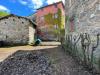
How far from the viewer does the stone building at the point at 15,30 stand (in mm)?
24250

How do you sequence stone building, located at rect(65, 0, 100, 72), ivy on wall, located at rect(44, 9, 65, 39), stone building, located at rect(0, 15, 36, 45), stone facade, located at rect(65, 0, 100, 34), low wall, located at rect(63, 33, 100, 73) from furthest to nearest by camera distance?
ivy on wall, located at rect(44, 9, 65, 39) < stone building, located at rect(0, 15, 36, 45) < stone facade, located at rect(65, 0, 100, 34) < stone building, located at rect(65, 0, 100, 72) < low wall, located at rect(63, 33, 100, 73)

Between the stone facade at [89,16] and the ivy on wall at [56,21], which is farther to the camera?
the ivy on wall at [56,21]

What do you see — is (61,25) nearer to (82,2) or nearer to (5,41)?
(5,41)

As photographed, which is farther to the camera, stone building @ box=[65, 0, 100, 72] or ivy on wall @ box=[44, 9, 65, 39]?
ivy on wall @ box=[44, 9, 65, 39]

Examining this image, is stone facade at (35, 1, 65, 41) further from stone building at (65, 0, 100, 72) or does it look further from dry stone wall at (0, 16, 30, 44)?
stone building at (65, 0, 100, 72)

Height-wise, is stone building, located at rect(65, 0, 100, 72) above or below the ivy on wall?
below

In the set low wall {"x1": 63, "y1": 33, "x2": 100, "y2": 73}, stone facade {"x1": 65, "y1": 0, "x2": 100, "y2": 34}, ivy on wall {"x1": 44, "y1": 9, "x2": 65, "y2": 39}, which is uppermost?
ivy on wall {"x1": 44, "y1": 9, "x2": 65, "y2": 39}

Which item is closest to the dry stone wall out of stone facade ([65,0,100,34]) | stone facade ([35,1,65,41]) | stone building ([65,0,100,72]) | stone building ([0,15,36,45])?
stone building ([0,15,36,45])

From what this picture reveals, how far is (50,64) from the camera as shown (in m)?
10.0

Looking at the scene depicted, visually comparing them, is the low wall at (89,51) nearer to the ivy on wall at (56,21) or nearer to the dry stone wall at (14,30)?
the dry stone wall at (14,30)

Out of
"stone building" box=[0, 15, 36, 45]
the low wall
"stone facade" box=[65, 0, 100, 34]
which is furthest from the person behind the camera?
"stone building" box=[0, 15, 36, 45]

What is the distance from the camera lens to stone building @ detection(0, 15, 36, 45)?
79.6 ft

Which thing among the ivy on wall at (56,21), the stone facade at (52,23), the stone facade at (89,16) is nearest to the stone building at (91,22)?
the stone facade at (89,16)

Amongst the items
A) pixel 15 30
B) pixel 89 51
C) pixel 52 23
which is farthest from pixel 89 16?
pixel 52 23
